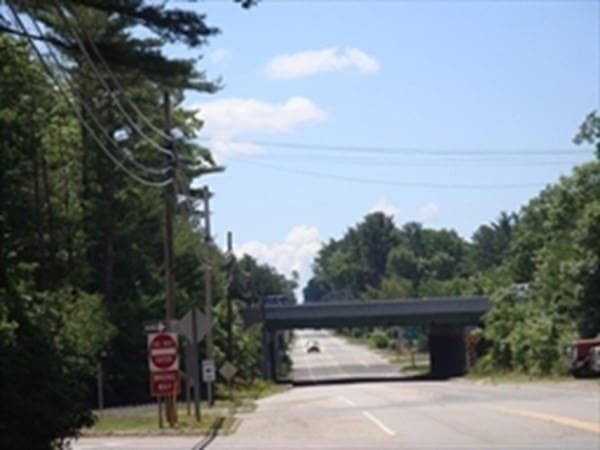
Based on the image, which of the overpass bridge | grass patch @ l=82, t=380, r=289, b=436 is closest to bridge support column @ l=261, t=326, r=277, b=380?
the overpass bridge

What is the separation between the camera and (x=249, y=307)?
4065 inches

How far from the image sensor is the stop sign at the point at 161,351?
33.5 m

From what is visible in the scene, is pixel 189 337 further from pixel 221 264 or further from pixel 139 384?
pixel 221 264

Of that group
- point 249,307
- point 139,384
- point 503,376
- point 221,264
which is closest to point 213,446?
point 139,384

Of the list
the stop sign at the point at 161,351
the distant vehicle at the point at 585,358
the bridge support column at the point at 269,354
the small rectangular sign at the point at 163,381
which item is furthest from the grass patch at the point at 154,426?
the bridge support column at the point at 269,354

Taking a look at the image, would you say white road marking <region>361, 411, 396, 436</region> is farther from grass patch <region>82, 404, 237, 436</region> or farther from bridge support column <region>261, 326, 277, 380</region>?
bridge support column <region>261, 326, 277, 380</region>

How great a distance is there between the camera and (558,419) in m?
30.4

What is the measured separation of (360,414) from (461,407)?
312 cm

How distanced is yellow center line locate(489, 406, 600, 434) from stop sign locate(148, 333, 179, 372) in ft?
28.1

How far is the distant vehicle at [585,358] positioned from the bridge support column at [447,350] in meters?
51.9

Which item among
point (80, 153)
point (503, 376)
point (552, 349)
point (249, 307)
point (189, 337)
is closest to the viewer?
point (189, 337)

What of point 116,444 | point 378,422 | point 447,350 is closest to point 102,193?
point 378,422

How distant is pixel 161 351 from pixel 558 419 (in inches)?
382

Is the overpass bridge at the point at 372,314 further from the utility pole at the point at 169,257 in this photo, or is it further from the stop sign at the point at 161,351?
the stop sign at the point at 161,351
